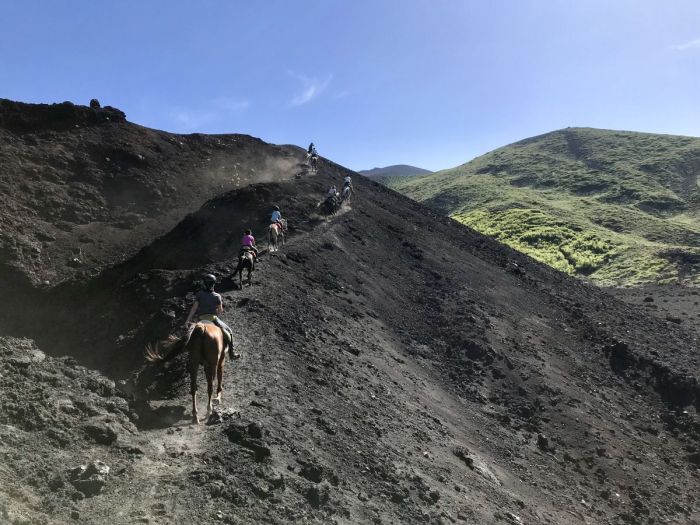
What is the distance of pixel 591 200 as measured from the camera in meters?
94.9

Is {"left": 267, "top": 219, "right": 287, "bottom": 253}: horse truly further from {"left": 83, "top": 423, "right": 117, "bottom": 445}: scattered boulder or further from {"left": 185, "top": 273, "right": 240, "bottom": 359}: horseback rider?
{"left": 83, "top": 423, "right": 117, "bottom": 445}: scattered boulder

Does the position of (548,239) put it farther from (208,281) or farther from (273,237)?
(208,281)

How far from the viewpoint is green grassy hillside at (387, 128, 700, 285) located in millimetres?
62188

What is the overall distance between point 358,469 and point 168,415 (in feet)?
11.7

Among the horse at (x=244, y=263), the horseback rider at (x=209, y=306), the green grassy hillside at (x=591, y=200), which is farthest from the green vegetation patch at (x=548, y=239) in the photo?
the horseback rider at (x=209, y=306)

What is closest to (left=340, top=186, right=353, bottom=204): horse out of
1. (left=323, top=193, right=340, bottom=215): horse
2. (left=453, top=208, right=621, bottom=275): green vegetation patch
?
(left=323, top=193, right=340, bottom=215): horse

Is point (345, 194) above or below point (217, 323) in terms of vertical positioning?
above

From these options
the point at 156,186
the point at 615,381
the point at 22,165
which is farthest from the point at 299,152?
the point at 615,381

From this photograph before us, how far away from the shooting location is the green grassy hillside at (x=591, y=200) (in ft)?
204

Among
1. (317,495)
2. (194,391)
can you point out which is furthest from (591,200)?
(317,495)

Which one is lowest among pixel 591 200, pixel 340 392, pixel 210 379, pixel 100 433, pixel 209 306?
pixel 340 392

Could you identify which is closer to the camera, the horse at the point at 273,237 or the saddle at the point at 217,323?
the saddle at the point at 217,323

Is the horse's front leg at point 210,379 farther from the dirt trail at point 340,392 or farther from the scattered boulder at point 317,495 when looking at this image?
the scattered boulder at point 317,495

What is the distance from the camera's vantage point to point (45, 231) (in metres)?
26.9
